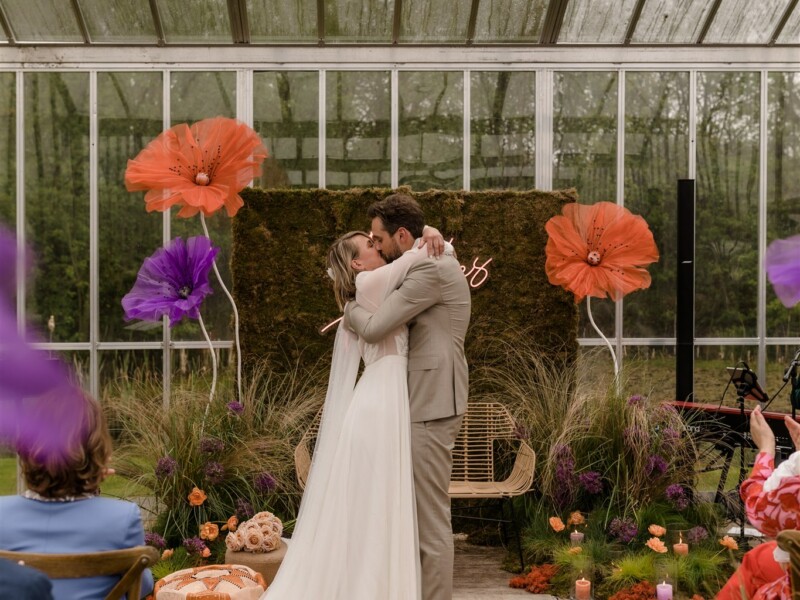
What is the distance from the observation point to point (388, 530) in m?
3.38

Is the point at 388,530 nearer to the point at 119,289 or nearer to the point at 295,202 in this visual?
the point at 295,202

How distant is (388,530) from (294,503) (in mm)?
1798

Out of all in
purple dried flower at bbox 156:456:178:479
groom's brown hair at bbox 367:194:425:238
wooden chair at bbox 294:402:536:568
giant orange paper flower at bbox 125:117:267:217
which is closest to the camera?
groom's brown hair at bbox 367:194:425:238

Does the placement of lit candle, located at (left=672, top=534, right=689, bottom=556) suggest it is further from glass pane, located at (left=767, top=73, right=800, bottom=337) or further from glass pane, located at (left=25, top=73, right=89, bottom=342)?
glass pane, located at (left=25, top=73, right=89, bottom=342)

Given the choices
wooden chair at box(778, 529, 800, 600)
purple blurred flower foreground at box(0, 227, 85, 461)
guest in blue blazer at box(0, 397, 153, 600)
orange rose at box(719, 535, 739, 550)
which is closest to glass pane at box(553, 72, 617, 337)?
orange rose at box(719, 535, 739, 550)

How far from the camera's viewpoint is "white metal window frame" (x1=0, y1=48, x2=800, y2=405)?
6.54m

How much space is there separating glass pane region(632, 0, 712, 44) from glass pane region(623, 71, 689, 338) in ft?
1.38

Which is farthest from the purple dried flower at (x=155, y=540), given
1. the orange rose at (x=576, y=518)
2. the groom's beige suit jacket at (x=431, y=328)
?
the orange rose at (x=576, y=518)

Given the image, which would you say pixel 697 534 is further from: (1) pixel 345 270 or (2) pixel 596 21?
(2) pixel 596 21

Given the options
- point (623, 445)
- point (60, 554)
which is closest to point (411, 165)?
point (623, 445)

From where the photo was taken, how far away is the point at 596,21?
6.74 m

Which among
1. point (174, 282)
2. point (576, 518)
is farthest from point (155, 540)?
point (576, 518)

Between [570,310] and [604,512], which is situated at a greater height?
[570,310]

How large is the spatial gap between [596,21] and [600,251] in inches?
88.2
